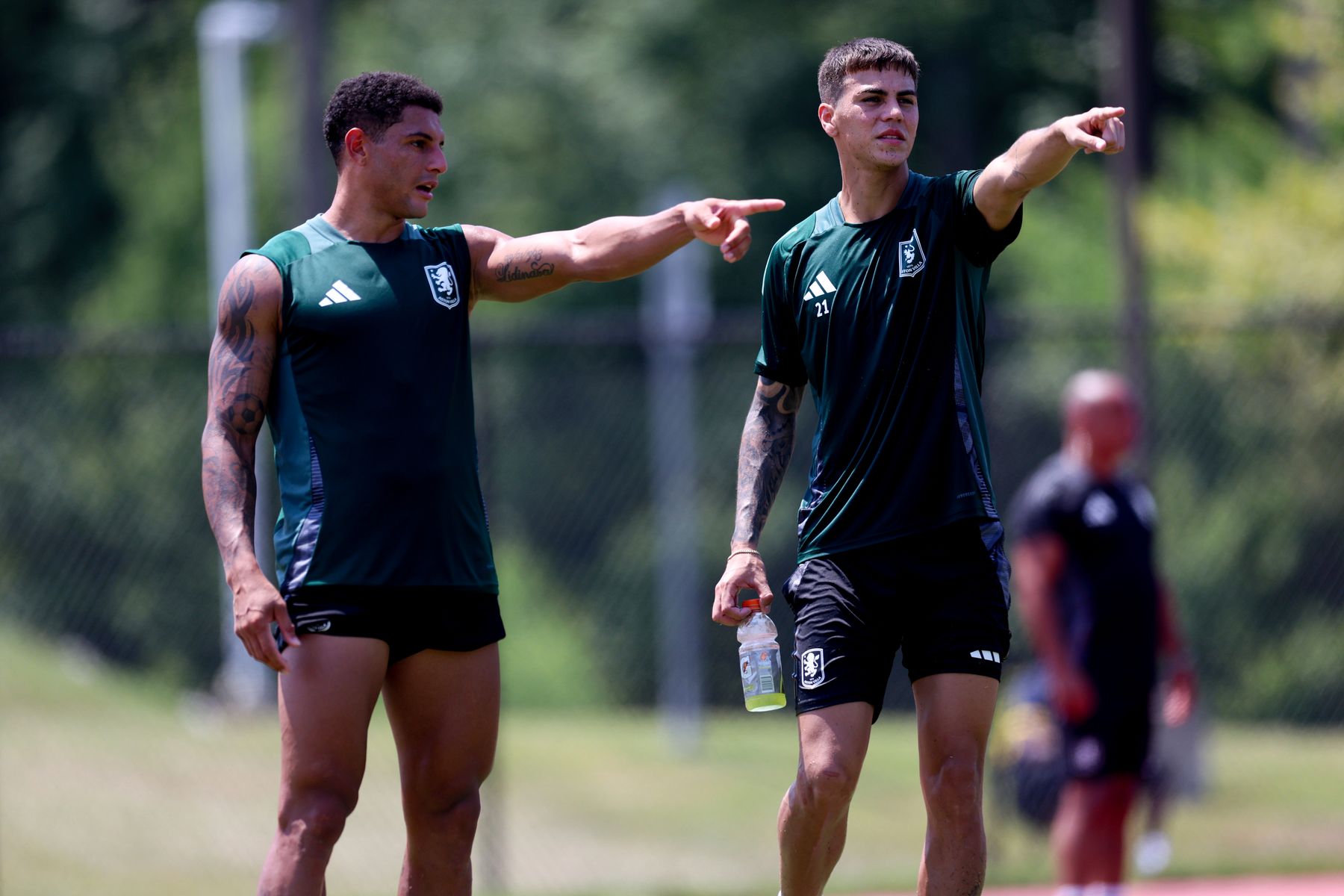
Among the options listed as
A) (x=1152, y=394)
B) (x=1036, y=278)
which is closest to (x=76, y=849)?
(x=1152, y=394)

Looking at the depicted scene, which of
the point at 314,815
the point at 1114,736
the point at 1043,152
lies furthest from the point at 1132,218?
the point at 314,815

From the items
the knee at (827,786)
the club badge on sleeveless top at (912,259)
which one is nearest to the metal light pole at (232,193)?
the knee at (827,786)

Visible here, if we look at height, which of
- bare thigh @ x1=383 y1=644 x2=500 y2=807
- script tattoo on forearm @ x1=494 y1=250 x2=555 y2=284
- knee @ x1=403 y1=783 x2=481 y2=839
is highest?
script tattoo on forearm @ x1=494 y1=250 x2=555 y2=284

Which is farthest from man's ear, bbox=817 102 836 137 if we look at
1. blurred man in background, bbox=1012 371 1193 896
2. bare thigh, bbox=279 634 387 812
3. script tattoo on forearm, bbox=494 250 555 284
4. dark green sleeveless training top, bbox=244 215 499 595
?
blurred man in background, bbox=1012 371 1193 896

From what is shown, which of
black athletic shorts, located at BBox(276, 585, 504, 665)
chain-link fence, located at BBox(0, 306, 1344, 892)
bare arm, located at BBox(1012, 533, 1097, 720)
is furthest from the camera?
chain-link fence, located at BBox(0, 306, 1344, 892)

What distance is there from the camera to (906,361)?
4578mm

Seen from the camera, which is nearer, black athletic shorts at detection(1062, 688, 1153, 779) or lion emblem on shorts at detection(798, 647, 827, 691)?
lion emblem on shorts at detection(798, 647, 827, 691)

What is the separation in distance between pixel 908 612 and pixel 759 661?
0.43m

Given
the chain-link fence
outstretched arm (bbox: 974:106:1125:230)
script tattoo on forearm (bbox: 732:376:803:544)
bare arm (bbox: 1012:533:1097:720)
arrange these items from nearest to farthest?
outstretched arm (bbox: 974:106:1125:230)
script tattoo on forearm (bbox: 732:376:803:544)
bare arm (bbox: 1012:533:1097:720)
the chain-link fence

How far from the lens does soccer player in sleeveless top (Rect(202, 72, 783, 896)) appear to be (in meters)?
4.44

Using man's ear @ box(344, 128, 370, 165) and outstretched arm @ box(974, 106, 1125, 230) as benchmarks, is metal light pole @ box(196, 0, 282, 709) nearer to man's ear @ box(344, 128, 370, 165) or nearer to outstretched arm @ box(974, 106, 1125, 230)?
man's ear @ box(344, 128, 370, 165)

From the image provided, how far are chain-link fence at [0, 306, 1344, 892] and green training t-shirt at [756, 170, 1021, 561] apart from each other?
3116mm

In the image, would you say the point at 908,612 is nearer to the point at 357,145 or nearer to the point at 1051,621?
the point at 357,145

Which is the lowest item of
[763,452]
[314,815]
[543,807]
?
[543,807]
